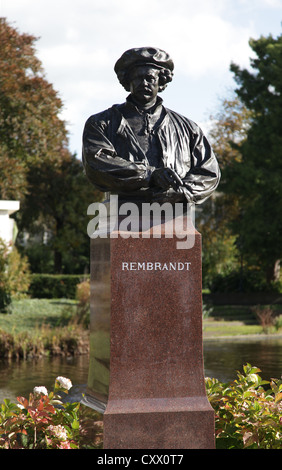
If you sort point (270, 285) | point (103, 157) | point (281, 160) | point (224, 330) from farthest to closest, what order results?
1. point (270, 285)
2. point (281, 160)
3. point (224, 330)
4. point (103, 157)

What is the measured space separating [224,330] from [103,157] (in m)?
14.4

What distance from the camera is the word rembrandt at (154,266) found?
551cm

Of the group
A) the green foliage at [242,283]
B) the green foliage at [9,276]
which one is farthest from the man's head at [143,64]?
the green foliage at [242,283]

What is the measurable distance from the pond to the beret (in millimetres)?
5753

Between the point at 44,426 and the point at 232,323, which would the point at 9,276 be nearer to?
the point at 232,323

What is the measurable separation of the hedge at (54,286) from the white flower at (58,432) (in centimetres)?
2073

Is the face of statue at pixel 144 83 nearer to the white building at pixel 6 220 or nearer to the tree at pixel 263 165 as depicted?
the white building at pixel 6 220

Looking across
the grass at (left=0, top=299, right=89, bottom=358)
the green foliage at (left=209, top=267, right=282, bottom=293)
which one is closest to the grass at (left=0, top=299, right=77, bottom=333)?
the grass at (left=0, top=299, right=89, bottom=358)

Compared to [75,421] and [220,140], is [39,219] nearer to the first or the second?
[220,140]

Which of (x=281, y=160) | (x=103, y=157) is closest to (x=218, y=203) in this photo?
(x=281, y=160)

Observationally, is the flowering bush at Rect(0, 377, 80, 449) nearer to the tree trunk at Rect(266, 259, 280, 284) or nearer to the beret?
the beret

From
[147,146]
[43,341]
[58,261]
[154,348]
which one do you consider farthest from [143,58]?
[58,261]

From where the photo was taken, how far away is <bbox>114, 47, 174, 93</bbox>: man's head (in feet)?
20.0
